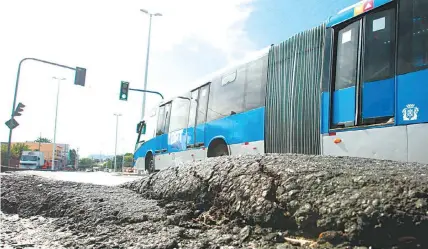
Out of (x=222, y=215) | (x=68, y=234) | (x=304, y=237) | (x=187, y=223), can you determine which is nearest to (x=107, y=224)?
(x=68, y=234)

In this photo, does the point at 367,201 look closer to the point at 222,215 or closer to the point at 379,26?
the point at 222,215

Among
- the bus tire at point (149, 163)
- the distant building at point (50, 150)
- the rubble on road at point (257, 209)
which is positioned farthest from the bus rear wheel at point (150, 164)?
the distant building at point (50, 150)

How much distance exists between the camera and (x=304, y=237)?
6.93 feet

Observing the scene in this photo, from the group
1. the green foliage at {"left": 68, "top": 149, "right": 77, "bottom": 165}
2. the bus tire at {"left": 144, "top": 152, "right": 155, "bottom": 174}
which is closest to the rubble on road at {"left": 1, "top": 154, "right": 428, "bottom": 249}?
the bus tire at {"left": 144, "top": 152, "right": 155, "bottom": 174}

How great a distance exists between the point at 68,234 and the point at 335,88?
4696mm

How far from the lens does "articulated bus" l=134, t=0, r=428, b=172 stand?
4.73 metres

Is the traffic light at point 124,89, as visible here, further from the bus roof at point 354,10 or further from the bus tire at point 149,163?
the bus roof at point 354,10

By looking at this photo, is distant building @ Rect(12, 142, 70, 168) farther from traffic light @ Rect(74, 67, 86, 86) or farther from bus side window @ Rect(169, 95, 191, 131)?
bus side window @ Rect(169, 95, 191, 131)

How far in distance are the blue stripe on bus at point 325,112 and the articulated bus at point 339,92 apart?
2cm

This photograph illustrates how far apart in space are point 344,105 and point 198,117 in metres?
5.62

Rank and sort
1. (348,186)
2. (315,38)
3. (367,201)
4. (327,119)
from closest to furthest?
(367,201) < (348,186) < (327,119) < (315,38)

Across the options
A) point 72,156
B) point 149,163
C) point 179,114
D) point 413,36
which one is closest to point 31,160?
point 149,163

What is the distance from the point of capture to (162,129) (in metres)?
14.1

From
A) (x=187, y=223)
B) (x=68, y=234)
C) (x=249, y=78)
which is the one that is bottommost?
(x=68, y=234)
